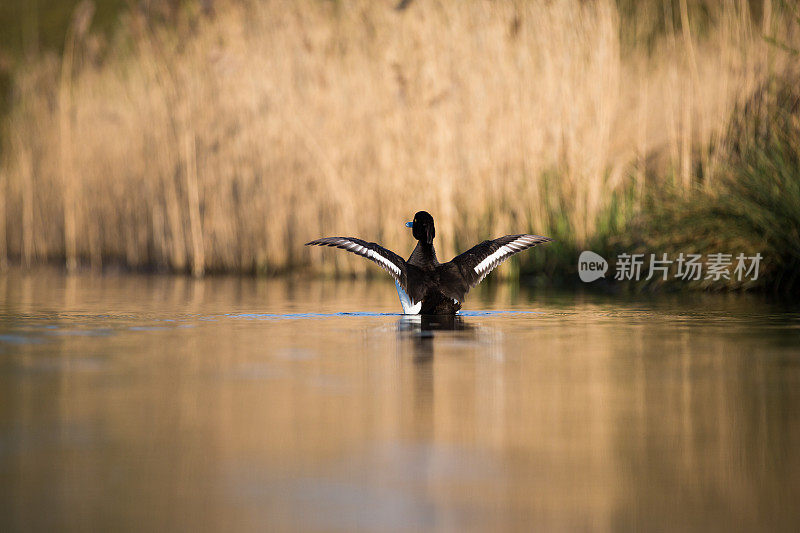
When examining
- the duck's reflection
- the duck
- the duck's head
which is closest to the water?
the duck's reflection

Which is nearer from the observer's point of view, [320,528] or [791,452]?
[320,528]

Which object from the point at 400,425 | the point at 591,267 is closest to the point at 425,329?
the point at 400,425

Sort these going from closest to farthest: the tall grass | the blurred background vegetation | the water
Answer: the water < the tall grass < the blurred background vegetation

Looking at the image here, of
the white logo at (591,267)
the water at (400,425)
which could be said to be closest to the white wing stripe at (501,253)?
the water at (400,425)

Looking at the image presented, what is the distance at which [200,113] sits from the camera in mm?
12109

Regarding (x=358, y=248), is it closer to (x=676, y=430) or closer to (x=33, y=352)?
(x=33, y=352)

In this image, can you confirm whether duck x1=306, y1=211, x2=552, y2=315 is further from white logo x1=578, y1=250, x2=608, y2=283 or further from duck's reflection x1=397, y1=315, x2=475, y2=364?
white logo x1=578, y1=250, x2=608, y2=283

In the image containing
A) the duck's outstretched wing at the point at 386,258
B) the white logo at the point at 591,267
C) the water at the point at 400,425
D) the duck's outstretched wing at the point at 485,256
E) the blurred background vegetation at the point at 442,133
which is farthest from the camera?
the white logo at the point at 591,267

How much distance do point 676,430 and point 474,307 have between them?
4391 millimetres

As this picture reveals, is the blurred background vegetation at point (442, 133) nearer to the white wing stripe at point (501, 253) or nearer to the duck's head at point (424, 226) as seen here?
the white wing stripe at point (501, 253)

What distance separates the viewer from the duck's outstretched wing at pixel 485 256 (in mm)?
6766

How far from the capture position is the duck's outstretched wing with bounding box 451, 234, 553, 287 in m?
6.77

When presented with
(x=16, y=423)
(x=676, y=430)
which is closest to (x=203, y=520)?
(x=16, y=423)

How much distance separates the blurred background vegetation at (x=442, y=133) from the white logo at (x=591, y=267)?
0.10m
